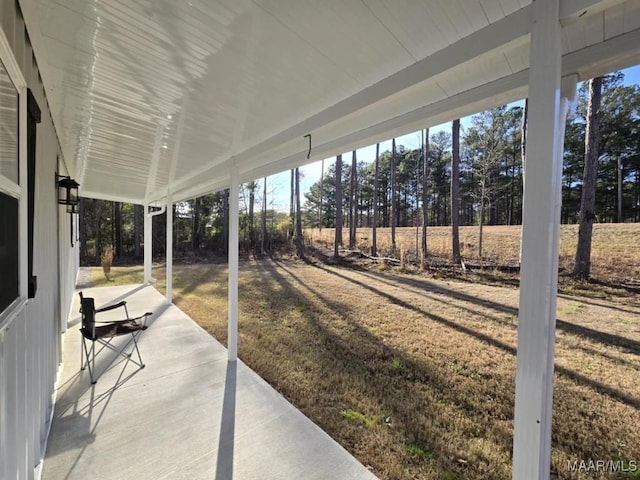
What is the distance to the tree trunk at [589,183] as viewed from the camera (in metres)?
6.45

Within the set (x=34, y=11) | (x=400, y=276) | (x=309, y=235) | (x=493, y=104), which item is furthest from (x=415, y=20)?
(x=309, y=235)

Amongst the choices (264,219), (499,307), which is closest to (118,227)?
(264,219)

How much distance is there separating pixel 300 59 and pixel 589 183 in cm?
814

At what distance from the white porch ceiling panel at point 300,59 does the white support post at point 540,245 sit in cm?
14

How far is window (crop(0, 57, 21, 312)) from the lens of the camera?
3.55ft

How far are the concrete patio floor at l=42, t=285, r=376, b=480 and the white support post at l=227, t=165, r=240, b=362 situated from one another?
219 millimetres

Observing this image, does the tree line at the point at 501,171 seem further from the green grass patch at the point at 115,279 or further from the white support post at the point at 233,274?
the green grass patch at the point at 115,279

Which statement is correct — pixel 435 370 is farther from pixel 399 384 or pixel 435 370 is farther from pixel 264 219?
pixel 264 219

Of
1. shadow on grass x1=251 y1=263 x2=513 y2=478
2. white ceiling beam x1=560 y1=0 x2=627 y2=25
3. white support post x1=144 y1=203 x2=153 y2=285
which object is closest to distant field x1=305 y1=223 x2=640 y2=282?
shadow on grass x1=251 y1=263 x2=513 y2=478

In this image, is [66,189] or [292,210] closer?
[66,189]

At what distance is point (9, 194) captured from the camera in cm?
118

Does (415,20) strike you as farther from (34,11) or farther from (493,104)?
(34,11)

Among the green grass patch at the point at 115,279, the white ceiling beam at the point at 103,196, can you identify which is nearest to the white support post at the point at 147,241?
the white ceiling beam at the point at 103,196

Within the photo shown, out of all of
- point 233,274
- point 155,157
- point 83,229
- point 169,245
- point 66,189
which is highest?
point 155,157
